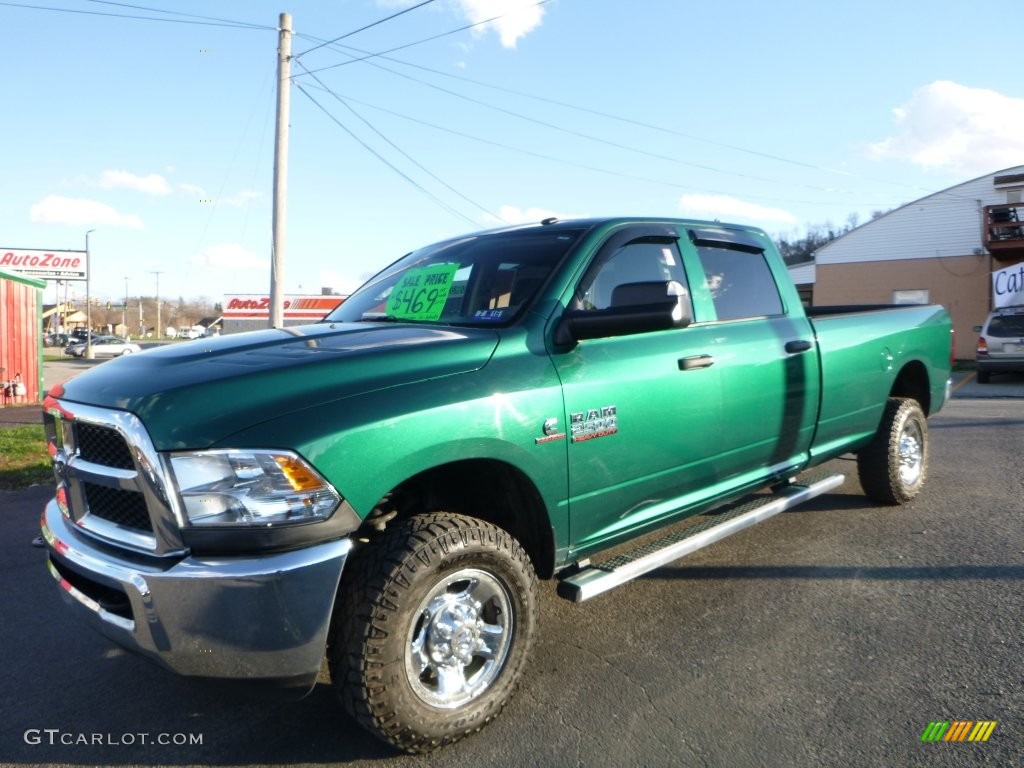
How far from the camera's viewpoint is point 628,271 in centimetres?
369

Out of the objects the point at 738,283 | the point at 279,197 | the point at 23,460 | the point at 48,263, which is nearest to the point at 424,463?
the point at 738,283

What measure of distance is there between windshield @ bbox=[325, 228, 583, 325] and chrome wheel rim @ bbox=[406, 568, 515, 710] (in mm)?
1085

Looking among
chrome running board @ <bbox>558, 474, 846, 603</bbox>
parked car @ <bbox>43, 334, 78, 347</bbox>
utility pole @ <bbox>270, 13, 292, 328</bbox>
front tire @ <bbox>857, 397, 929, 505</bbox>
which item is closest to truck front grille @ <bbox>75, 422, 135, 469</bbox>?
chrome running board @ <bbox>558, 474, 846, 603</bbox>

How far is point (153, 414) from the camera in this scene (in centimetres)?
236

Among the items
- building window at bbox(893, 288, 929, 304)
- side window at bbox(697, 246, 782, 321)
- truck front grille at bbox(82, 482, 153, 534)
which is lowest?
truck front grille at bbox(82, 482, 153, 534)

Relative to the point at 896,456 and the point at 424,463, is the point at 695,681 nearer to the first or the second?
the point at 424,463

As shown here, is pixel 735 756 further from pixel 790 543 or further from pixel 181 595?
pixel 790 543

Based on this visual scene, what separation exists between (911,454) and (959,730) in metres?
3.42

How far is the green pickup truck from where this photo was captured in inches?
89.8

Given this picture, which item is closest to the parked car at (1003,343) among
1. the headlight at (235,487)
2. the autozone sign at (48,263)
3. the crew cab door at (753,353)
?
the crew cab door at (753,353)

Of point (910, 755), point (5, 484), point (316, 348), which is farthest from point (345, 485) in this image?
point (5, 484)

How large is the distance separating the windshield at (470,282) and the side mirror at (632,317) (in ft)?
0.86

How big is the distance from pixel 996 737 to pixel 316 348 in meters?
2.73

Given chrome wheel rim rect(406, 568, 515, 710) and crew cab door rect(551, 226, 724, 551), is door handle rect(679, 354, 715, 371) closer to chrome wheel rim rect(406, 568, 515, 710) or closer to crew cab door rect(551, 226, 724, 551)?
crew cab door rect(551, 226, 724, 551)
